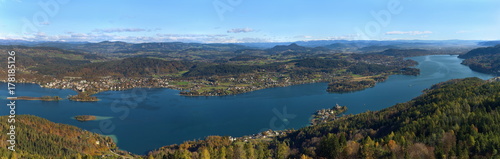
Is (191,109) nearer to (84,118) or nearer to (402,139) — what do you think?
(84,118)

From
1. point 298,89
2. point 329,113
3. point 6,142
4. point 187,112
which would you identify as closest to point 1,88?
point 187,112

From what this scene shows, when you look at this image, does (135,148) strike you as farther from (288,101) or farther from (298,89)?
(298,89)

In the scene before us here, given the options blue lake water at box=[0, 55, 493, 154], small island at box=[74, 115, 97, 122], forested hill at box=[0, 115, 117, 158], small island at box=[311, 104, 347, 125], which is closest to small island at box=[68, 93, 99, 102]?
blue lake water at box=[0, 55, 493, 154]

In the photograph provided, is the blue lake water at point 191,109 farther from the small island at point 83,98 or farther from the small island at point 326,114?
the small island at point 83,98

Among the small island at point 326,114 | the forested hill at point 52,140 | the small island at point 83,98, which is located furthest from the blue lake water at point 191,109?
the forested hill at point 52,140

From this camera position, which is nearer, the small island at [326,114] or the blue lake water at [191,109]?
the blue lake water at [191,109]

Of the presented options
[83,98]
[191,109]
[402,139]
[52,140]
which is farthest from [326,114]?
[83,98]
